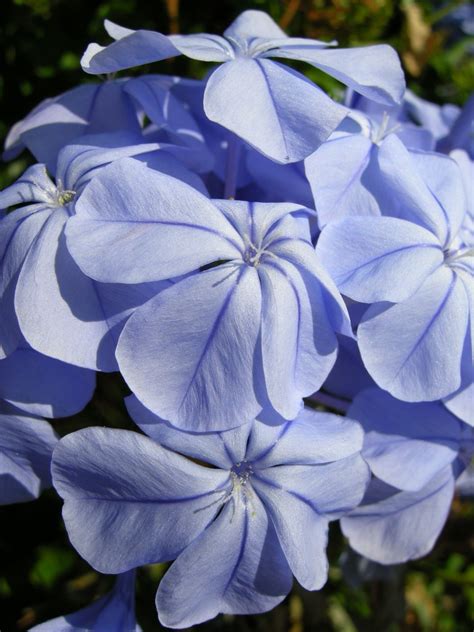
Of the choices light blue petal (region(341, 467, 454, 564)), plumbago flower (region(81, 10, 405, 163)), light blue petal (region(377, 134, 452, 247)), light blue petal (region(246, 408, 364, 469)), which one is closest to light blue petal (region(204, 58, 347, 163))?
plumbago flower (region(81, 10, 405, 163))

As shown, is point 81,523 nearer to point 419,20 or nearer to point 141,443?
point 141,443

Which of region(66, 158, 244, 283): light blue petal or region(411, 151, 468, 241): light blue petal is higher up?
region(66, 158, 244, 283): light blue petal

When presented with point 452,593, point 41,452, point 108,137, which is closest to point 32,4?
point 108,137

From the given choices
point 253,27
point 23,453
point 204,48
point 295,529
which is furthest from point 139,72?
point 295,529

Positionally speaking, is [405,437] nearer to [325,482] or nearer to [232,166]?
[325,482]

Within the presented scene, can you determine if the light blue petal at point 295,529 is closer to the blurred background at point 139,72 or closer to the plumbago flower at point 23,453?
the plumbago flower at point 23,453

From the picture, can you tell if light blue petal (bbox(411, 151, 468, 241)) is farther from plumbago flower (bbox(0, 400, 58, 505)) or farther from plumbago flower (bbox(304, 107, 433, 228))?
plumbago flower (bbox(0, 400, 58, 505))
